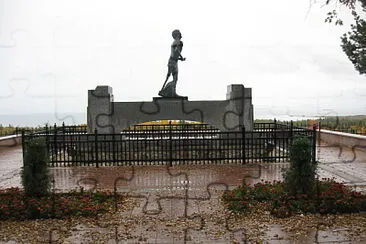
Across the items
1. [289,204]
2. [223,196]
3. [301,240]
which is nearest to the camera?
[301,240]

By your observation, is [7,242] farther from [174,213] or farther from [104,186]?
[104,186]

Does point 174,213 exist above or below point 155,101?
below

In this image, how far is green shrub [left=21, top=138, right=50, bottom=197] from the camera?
7.10 meters

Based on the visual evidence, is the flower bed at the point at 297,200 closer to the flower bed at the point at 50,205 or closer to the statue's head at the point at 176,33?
the flower bed at the point at 50,205

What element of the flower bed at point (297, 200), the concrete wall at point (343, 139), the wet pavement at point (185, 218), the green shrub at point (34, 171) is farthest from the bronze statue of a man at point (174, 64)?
the green shrub at point (34, 171)

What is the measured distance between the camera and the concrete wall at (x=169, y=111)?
602 inches

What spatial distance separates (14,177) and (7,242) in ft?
18.0

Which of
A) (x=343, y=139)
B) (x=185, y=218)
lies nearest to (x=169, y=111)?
(x=343, y=139)

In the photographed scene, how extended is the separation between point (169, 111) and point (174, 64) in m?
2.12

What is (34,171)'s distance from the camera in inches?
281

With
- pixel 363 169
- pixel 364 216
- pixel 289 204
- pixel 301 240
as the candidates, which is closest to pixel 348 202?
pixel 364 216

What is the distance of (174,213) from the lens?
6.48 m

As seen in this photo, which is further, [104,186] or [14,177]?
[14,177]

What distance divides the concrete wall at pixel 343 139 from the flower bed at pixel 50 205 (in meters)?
11.7
